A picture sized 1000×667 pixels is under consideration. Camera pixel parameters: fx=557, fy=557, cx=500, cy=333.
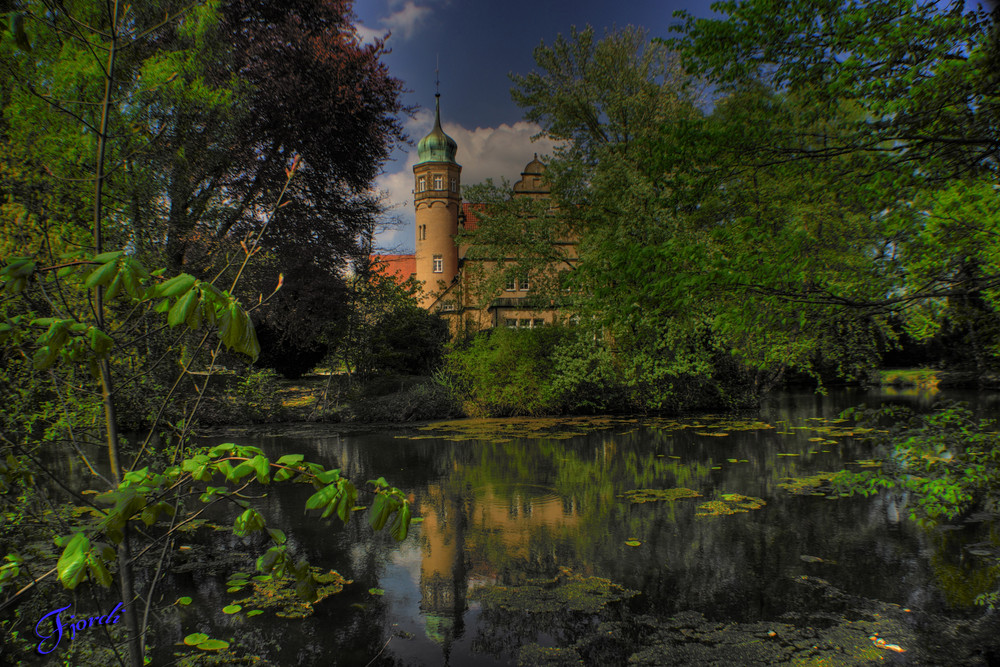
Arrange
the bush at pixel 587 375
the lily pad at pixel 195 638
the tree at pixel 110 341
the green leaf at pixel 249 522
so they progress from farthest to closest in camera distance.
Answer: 1. the bush at pixel 587 375
2. the lily pad at pixel 195 638
3. the green leaf at pixel 249 522
4. the tree at pixel 110 341

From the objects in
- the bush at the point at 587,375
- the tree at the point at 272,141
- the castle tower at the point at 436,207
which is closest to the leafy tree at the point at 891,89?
the tree at the point at 272,141

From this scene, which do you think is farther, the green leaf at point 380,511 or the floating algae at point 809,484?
the floating algae at point 809,484

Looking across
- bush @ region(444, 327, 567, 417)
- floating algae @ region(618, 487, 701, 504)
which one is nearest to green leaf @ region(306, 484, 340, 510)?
floating algae @ region(618, 487, 701, 504)

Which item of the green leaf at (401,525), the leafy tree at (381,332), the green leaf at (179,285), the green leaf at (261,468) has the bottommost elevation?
the green leaf at (401,525)

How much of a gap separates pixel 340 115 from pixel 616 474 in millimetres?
10949

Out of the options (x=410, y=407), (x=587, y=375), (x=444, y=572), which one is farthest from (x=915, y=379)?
(x=444, y=572)

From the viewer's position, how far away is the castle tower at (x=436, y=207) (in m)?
41.8

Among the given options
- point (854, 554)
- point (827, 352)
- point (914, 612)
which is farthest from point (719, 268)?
point (827, 352)

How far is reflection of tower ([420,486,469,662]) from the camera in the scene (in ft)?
13.5

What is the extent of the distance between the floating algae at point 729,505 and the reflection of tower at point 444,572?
3.03m

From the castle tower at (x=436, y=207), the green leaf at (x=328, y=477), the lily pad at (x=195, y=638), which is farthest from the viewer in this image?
the castle tower at (x=436, y=207)

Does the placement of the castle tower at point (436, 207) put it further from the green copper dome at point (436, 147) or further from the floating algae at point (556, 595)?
the floating algae at point (556, 595)

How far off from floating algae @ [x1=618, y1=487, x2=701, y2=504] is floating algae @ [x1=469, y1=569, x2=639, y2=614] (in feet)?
9.60

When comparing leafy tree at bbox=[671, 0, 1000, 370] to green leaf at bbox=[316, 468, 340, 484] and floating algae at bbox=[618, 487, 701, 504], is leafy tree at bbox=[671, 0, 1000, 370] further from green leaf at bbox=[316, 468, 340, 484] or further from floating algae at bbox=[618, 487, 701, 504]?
floating algae at bbox=[618, 487, 701, 504]
